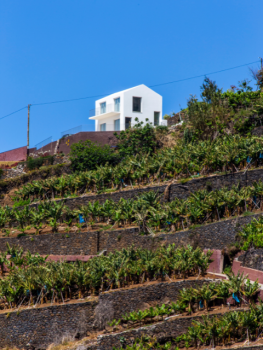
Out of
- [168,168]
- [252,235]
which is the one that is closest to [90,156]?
[168,168]

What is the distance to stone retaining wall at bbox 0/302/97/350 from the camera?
569 inches

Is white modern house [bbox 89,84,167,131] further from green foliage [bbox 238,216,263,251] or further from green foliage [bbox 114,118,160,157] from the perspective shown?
green foliage [bbox 238,216,263,251]

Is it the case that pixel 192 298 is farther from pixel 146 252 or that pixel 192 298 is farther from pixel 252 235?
pixel 252 235

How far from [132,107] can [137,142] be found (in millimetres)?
10340

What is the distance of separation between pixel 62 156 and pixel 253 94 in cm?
1384

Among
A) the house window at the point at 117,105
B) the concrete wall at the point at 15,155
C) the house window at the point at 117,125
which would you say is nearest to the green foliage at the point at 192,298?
the concrete wall at the point at 15,155

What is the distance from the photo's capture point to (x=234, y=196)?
18.0 m

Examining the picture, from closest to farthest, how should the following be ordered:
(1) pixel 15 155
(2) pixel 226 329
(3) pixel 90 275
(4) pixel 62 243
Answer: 1. (2) pixel 226 329
2. (3) pixel 90 275
3. (4) pixel 62 243
4. (1) pixel 15 155

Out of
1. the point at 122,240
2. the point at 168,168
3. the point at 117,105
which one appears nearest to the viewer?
the point at 122,240

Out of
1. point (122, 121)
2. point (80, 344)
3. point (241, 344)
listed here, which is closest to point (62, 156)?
point (122, 121)

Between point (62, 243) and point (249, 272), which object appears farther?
point (62, 243)

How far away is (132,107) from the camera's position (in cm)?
3925

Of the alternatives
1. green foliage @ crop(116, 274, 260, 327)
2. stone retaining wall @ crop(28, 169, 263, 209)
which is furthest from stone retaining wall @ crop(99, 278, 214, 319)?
stone retaining wall @ crop(28, 169, 263, 209)

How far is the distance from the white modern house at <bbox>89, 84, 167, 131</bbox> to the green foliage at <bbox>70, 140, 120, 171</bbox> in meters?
8.88
